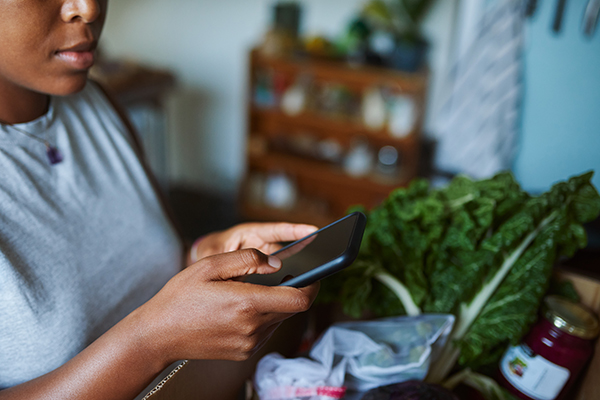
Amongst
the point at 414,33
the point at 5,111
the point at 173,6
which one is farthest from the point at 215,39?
the point at 5,111

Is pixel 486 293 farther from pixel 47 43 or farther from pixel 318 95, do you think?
pixel 318 95

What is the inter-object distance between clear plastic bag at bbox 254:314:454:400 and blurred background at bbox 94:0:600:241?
601 mm

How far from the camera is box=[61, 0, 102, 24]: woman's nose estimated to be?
1.96 feet

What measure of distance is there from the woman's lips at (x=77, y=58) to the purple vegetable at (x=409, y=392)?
636mm

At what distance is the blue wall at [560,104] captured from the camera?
32.1 inches

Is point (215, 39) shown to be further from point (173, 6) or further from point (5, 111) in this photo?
point (5, 111)

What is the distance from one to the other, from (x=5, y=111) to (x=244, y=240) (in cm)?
42

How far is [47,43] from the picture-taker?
60cm

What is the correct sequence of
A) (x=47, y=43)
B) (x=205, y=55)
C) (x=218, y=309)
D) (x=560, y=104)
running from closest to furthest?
(x=218, y=309)
(x=47, y=43)
(x=560, y=104)
(x=205, y=55)

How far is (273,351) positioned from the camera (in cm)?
71

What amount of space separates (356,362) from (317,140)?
228 centimetres

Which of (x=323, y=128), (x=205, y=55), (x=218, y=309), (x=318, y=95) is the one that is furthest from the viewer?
(x=205, y=55)

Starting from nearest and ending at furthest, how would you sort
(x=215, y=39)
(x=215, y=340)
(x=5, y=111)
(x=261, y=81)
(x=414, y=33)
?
(x=215, y=340)
(x=5, y=111)
(x=414, y=33)
(x=261, y=81)
(x=215, y=39)

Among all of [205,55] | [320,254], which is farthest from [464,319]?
[205,55]
